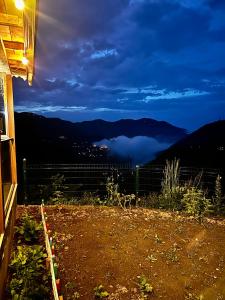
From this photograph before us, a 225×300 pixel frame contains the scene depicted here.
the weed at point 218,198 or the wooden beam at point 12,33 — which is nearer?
the wooden beam at point 12,33

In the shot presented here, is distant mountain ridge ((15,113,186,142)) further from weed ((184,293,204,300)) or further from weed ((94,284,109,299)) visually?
weed ((184,293,204,300))

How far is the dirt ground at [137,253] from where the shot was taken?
13.2 ft

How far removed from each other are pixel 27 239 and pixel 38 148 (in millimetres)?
12020

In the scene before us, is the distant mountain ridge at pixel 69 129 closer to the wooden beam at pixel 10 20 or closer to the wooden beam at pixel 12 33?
the wooden beam at pixel 12 33

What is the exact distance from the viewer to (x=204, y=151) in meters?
18.4

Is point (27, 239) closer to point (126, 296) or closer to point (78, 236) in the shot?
point (78, 236)

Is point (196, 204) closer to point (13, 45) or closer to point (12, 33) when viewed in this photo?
point (13, 45)

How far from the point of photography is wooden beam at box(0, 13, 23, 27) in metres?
3.27

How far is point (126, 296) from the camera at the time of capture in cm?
383

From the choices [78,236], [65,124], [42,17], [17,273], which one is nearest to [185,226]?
[78,236]

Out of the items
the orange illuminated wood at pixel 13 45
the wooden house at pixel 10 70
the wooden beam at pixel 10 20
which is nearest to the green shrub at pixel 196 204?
the wooden house at pixel 10 70

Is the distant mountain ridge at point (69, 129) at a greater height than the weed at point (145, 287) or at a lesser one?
greater

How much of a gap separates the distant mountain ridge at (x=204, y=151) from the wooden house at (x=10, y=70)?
33.5 feet

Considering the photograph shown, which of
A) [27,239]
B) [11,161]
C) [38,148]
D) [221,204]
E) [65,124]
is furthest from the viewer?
[65,124]
